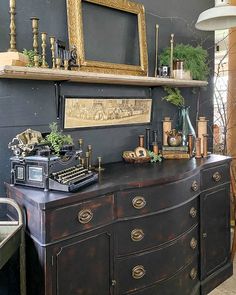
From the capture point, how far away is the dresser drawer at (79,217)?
4.83 feet

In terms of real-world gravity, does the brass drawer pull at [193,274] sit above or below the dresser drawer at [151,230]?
below

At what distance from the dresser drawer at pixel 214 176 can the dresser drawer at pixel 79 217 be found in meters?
0.93

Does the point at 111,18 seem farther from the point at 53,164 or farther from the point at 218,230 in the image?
the point at 218,230

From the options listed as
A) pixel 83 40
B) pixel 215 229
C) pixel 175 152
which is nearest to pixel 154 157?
pixel 175 152

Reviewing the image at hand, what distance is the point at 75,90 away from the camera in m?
2.18

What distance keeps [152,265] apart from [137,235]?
0.24m

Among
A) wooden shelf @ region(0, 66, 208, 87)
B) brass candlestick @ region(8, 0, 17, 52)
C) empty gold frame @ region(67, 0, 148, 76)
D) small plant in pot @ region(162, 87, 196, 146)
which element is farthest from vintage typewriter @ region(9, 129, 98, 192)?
small plant in pot @ region(162, 87, 196, 146)

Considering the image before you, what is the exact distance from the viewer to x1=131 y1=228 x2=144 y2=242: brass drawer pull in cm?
184

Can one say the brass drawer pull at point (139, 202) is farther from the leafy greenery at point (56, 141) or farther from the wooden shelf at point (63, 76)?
the wooden shelf at point (63, 76)

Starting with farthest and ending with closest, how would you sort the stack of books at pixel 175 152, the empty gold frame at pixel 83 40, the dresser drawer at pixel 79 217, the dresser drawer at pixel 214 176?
the stack of books at pixel 175 152 → the dresser drawer at pixel 214 176 → the empty gold frame at pixel 83 40 → the dresser drawer at pixel 79 217

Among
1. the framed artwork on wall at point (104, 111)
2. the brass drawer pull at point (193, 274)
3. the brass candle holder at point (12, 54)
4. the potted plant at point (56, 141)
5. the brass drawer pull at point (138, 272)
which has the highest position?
the brass candle holder at point (12, 54)

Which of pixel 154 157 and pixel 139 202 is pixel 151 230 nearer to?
pixel 139 202

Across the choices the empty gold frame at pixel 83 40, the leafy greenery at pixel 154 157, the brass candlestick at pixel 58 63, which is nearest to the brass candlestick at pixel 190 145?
the leafy greenery at pixel 154 157

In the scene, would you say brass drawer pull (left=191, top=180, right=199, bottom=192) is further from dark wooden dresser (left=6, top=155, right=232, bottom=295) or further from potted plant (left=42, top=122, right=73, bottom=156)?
potted plant (left=42, top=122, right=73, bottom=156)
